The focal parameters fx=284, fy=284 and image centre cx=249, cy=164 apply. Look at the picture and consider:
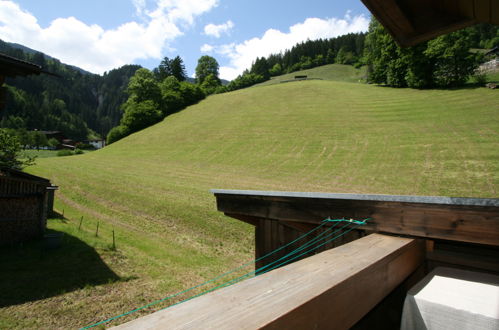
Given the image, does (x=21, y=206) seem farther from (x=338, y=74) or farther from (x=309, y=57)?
(x=309, y=57)

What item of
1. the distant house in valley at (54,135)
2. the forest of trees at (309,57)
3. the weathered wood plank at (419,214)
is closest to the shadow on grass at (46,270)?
the weathered wood plank at (419,214)

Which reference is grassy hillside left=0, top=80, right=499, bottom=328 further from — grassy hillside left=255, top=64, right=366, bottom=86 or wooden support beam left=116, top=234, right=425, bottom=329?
grassy hillside left=255, top=64, right=366, bottom=86

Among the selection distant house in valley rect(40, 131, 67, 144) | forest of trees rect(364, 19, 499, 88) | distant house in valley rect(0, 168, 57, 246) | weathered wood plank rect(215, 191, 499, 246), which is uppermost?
forest of trees rect(364, 19, 499, 88)

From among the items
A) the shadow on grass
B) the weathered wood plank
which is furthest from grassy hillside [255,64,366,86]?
the weathered wood plank

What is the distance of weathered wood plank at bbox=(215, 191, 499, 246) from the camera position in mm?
2295

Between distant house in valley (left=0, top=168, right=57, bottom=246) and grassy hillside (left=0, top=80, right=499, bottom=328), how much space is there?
4.64 ft

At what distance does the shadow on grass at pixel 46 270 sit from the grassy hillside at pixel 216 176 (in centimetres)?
7

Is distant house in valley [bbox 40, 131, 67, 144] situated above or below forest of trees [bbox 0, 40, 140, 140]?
below

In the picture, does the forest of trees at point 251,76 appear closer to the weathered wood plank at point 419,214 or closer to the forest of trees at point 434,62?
the forest of trees at point 434,62

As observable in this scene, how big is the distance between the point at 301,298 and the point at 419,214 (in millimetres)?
1923

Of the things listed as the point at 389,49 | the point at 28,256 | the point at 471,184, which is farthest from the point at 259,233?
the point at 389,49

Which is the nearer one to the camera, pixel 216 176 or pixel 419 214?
pixel 419 214

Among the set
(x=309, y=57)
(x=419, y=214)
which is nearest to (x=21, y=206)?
(x=419, y=214)

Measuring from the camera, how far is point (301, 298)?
3.80 feet
